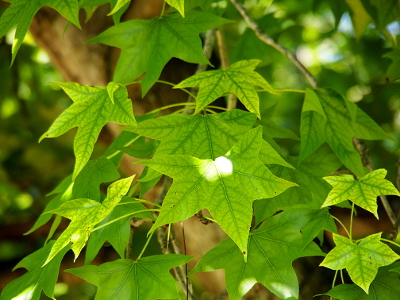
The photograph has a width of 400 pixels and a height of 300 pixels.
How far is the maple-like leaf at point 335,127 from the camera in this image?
3.40 ft

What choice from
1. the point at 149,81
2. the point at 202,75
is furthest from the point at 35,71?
the point at 202,75

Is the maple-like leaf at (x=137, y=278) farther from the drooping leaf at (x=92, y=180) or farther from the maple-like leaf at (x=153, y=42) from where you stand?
the maple-like leaf at (x=153, y=42)

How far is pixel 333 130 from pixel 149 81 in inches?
19.3

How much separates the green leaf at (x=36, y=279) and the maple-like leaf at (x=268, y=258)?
1.17 feet

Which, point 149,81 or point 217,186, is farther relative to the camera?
point 149,81

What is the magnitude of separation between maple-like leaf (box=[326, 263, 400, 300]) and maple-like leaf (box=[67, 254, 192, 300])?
34 centimetres

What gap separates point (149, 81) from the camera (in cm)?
110

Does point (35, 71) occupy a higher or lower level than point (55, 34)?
lower

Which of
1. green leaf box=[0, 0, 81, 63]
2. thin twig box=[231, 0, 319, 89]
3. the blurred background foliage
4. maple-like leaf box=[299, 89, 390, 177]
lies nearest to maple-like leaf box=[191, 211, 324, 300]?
maple-like leaf box=[299, 89, 390, 177]

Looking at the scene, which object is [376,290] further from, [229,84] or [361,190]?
[229,84]

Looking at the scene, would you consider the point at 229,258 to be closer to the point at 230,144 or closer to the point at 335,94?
the point at 230,144

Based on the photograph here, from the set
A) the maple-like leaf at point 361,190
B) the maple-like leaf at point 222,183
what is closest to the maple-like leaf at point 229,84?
the maple-like leaf at point 222,183

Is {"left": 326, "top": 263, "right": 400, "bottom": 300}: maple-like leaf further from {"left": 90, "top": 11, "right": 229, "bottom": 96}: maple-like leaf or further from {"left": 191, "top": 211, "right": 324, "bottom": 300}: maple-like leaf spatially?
{"left": 90, "top": 11, "right": 229, "bottom": 96}: maple-like leaf

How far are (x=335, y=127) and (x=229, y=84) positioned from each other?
0.34 m
